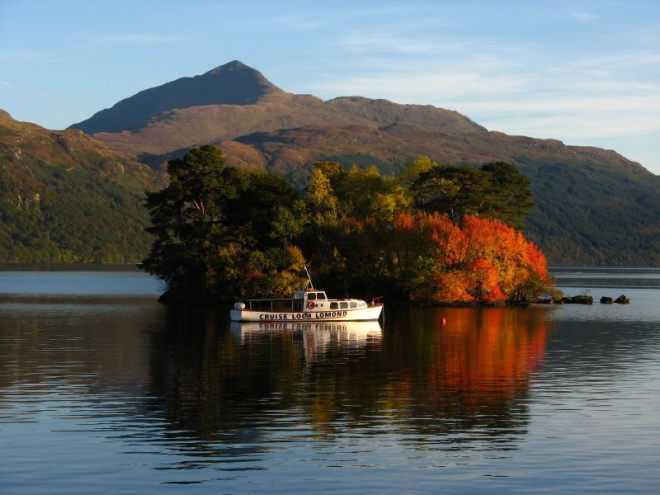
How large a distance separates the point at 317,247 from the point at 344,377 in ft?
277

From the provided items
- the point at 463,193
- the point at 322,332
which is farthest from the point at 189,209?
the point at 322,332

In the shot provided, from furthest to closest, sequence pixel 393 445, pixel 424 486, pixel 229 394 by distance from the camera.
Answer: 1. pixel 229 394
2. pixel 393 445
3. pixel 424 486

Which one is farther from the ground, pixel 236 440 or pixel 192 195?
pixel 192 195

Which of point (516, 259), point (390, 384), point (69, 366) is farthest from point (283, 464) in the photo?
point (516, 259)

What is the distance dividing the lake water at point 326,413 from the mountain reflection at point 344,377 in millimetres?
168

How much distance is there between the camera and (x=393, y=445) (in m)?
34.2

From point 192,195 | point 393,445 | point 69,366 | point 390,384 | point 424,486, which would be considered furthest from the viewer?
point 192,195

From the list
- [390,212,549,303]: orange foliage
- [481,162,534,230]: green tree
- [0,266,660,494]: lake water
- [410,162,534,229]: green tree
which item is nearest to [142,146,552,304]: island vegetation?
[390,212,549,303]: orange foliage

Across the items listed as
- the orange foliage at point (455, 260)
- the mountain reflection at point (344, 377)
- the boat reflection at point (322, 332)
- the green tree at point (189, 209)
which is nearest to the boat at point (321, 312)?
the boat reflection at point (322, 332)

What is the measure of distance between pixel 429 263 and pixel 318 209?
21484 mm

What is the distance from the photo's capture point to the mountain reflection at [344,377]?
39.1 m

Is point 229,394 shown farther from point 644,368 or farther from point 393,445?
point 644,368

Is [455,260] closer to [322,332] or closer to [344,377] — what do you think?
[322,332]

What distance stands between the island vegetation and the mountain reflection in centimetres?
3688
